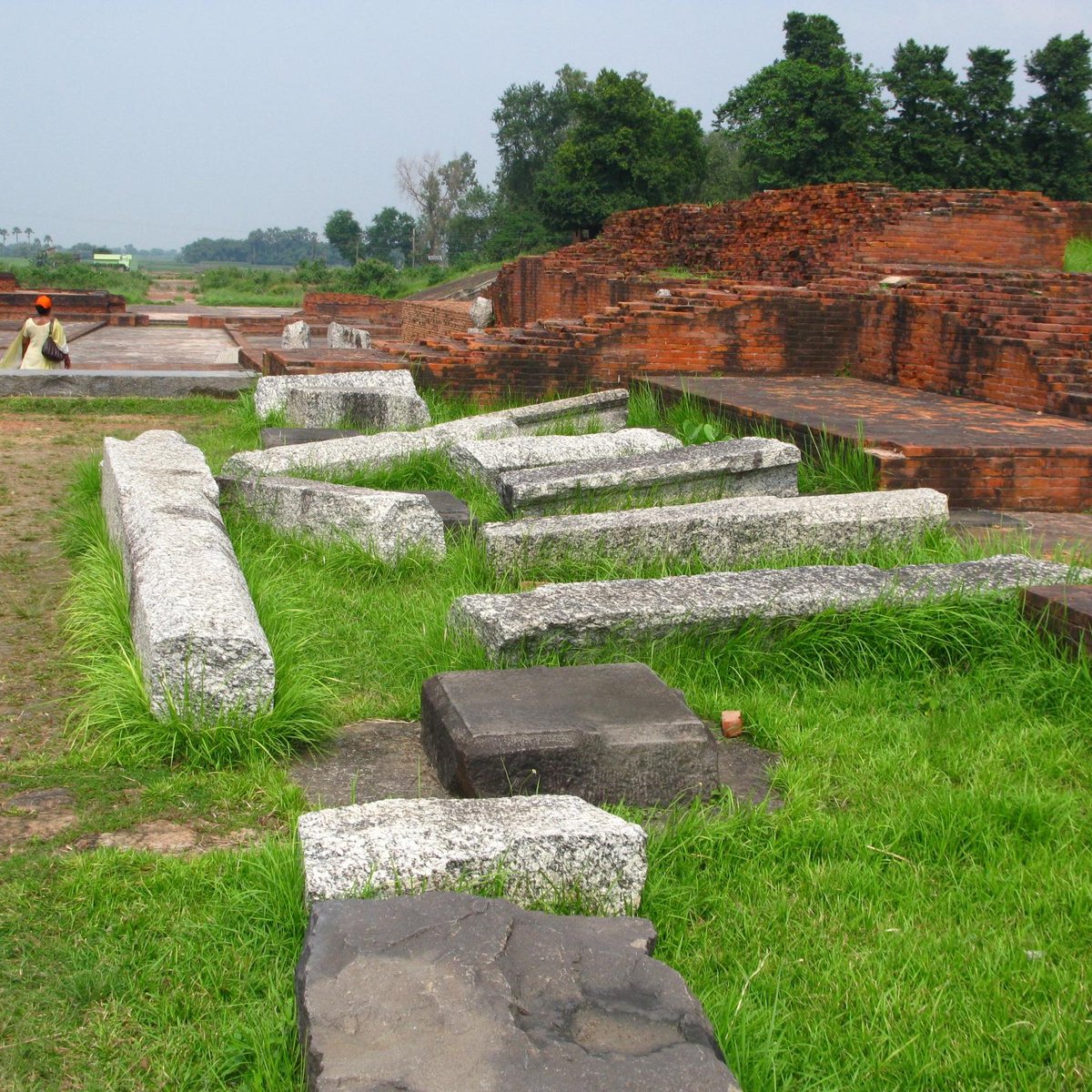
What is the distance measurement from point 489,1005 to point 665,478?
3.89m

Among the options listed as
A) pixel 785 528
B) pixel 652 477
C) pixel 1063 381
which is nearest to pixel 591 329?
pixel 1063 381

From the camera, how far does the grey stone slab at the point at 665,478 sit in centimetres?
537

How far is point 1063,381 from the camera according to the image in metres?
7.71

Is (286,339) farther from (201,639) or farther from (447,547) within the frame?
(201,639)

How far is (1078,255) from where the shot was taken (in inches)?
544

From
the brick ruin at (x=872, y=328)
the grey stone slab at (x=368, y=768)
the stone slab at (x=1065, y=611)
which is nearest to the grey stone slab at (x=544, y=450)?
the brick ruin at (x=872, y=328)

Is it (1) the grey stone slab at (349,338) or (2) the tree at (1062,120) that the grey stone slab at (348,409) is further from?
(2) the tree at (1062,120)

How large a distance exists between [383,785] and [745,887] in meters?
0.99

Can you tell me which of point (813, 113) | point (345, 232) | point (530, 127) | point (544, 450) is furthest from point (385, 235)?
point (544, 450)

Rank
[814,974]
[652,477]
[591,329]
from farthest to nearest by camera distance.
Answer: [591,329] < [652,477] < [814,974]

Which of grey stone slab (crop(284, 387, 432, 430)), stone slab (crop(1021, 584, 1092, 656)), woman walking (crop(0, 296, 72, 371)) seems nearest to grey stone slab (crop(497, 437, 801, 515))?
stone slab (crop(1021, 584, 1092, 656))

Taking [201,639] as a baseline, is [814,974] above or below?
below

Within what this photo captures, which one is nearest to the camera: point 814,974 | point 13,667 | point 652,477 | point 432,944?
point 432,944

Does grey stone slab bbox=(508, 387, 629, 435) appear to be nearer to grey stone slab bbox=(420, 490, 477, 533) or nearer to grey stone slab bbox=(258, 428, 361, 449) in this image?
grey stone slab bbox=(258, 428, 361, 449)
